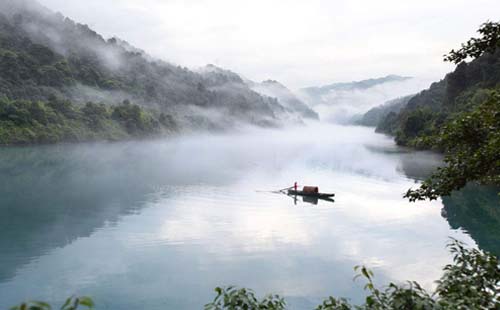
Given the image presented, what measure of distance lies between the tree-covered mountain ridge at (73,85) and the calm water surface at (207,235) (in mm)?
48877

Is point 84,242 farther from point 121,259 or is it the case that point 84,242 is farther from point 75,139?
point 75,139

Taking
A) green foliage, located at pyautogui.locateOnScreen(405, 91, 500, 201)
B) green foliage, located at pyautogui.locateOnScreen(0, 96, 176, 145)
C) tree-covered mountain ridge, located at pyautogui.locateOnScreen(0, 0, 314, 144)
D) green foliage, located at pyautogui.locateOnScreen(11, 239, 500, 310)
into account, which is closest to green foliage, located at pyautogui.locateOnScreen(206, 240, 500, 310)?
green foliage, located at pyautogui.locateOnScreen(11, 239, 500, 310)

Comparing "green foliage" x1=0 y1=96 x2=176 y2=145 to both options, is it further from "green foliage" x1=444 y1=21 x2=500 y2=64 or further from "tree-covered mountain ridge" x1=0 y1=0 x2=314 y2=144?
"green foliage" x1=444 y1=21 x2=500 y2=64

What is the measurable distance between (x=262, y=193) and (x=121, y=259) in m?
22.1

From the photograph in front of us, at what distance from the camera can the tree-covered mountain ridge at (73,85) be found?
93.4m

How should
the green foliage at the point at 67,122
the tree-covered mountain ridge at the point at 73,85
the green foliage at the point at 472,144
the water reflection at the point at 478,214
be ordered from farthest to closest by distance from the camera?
the tree-covered mountain ridge at the point at 73,85 < the green foliage at the point at 67,122 < the water reflection at the point at 478,214 < the green foliage at the point at 472,144

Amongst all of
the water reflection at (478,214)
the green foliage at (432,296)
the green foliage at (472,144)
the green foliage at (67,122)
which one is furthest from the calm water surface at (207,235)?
the green foliage at (67,122)

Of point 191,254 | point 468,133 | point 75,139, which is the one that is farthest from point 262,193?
point 75,139

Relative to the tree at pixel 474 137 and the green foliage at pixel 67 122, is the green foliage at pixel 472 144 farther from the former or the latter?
the green foliage at pixel 67 122

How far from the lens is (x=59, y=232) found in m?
25.7

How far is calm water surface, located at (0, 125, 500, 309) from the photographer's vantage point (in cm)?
1789

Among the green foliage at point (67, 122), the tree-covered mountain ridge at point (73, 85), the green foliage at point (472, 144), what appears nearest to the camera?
the green foliage at point (472, 144)

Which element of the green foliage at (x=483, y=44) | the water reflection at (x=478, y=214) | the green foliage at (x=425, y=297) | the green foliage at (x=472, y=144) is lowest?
the water reflection at (x=478, y=214)

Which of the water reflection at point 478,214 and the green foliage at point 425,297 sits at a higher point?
the green foliage at point 425,297
